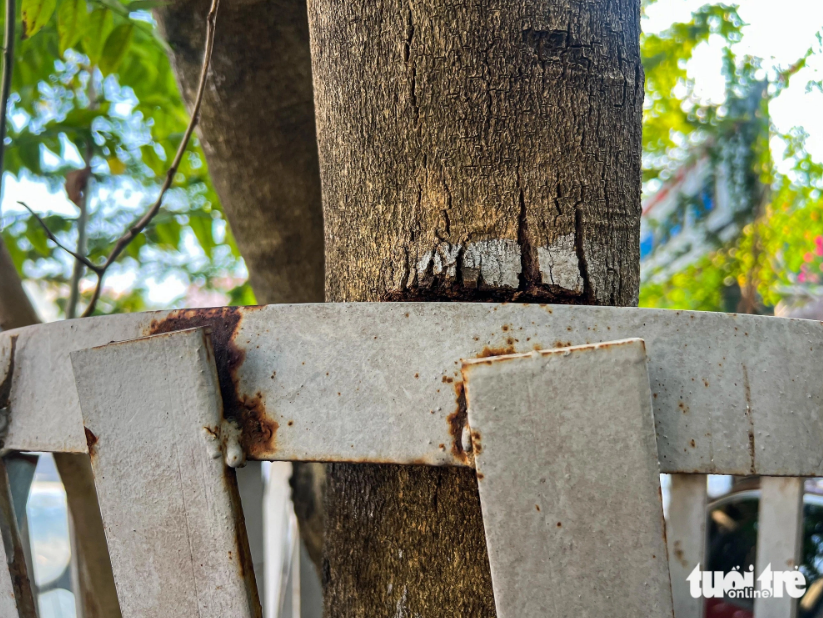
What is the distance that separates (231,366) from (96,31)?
1.12 meters

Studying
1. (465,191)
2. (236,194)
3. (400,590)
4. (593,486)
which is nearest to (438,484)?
(400,590)

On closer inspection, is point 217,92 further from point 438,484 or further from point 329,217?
point 438,484

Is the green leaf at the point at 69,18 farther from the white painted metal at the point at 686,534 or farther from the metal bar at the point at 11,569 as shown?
the white painted metal at the point at 686,534

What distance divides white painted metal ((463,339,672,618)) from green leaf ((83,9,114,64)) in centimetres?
134

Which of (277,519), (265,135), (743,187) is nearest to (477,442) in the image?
(265,135)

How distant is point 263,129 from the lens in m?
1.96

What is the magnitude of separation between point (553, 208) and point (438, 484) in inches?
18.5

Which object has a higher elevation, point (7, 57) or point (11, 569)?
point (7, 57)

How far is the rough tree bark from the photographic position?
74.4 inches

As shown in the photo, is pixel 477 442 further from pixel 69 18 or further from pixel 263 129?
pixel 263 129

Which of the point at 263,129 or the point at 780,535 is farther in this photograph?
the point at 263,129

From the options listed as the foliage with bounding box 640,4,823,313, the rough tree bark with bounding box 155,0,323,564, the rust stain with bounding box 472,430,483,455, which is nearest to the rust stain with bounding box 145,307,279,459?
the rust stain with bounding box 472,430,483,455

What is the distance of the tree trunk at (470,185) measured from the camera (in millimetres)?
992

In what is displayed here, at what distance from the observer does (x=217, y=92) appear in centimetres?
192
